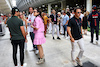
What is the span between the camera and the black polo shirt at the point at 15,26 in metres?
2.56

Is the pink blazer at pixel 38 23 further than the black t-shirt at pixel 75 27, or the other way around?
the pink blazer at pixel 38 23

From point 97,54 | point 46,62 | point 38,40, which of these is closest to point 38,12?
point 38,40

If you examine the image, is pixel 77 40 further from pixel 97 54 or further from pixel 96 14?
pixel 96 14

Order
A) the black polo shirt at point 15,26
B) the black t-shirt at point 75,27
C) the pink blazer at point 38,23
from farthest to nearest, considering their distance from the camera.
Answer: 1. the pink blazer at point 38,23
2. the black t-shirt at point 75,27
3. the black polo shirt at point 15,26

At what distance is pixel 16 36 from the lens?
266cm

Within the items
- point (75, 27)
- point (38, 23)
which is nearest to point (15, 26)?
point (38, 23)

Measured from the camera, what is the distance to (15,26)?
258 cm

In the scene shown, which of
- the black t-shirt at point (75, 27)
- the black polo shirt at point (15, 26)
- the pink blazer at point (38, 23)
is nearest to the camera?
the black polo shirt at point (15, 26)

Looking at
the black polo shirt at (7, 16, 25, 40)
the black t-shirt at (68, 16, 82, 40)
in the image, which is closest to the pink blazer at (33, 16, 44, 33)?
the black polo shirt at (7, 16, 25, 40)

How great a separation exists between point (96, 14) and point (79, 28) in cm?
261

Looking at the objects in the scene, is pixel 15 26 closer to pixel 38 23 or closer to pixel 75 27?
pixel 38 23

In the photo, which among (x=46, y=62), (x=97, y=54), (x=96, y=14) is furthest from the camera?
(x=96, y=14)

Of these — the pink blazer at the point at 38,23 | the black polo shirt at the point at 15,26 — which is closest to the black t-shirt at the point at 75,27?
the pink blazer at the point at 38,23

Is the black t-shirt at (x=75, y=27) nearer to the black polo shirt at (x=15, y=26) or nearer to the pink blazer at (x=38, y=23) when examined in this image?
the pink blazer at (x=38, y=23)
